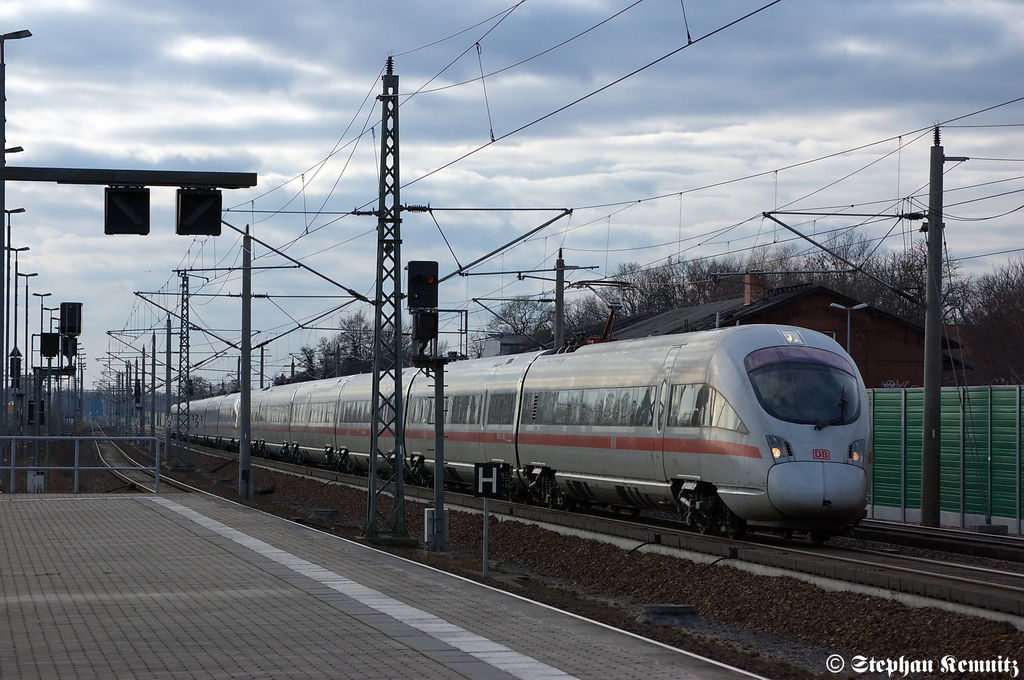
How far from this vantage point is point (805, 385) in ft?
60.4

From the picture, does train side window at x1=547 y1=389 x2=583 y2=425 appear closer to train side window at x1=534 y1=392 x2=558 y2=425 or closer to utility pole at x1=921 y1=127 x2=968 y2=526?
train side window at x1=534 y1=392 x2=558 y2=425

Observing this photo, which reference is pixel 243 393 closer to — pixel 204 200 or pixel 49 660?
pixel 204 200

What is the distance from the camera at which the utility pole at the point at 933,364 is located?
2500cm

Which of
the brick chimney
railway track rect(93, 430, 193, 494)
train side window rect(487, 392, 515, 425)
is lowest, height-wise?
railway track rect(93, 430, 193, 494)

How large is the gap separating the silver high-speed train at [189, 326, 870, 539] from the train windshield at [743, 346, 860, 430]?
0.02 meters

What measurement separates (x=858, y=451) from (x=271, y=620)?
9752 mm

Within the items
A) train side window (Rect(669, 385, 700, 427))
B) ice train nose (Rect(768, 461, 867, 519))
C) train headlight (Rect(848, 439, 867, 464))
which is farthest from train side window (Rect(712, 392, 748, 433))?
train headlight (Rect(848, 439, 867, 464))

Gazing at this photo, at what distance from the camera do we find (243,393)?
126 ft

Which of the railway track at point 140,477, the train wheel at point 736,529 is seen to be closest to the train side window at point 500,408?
the railway track at point 140,477

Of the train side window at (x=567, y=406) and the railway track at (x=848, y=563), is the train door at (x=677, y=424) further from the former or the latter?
the train side window at (x=567, y=406)

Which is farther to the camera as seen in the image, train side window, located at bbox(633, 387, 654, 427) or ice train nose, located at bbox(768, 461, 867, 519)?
train side window, located at bbox(633, 387, 654, 427)

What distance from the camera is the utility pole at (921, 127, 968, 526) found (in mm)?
25000

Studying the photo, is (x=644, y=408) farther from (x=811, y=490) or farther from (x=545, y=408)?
(x=545, y=408)

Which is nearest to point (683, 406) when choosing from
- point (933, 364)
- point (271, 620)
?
point (933, 364)
